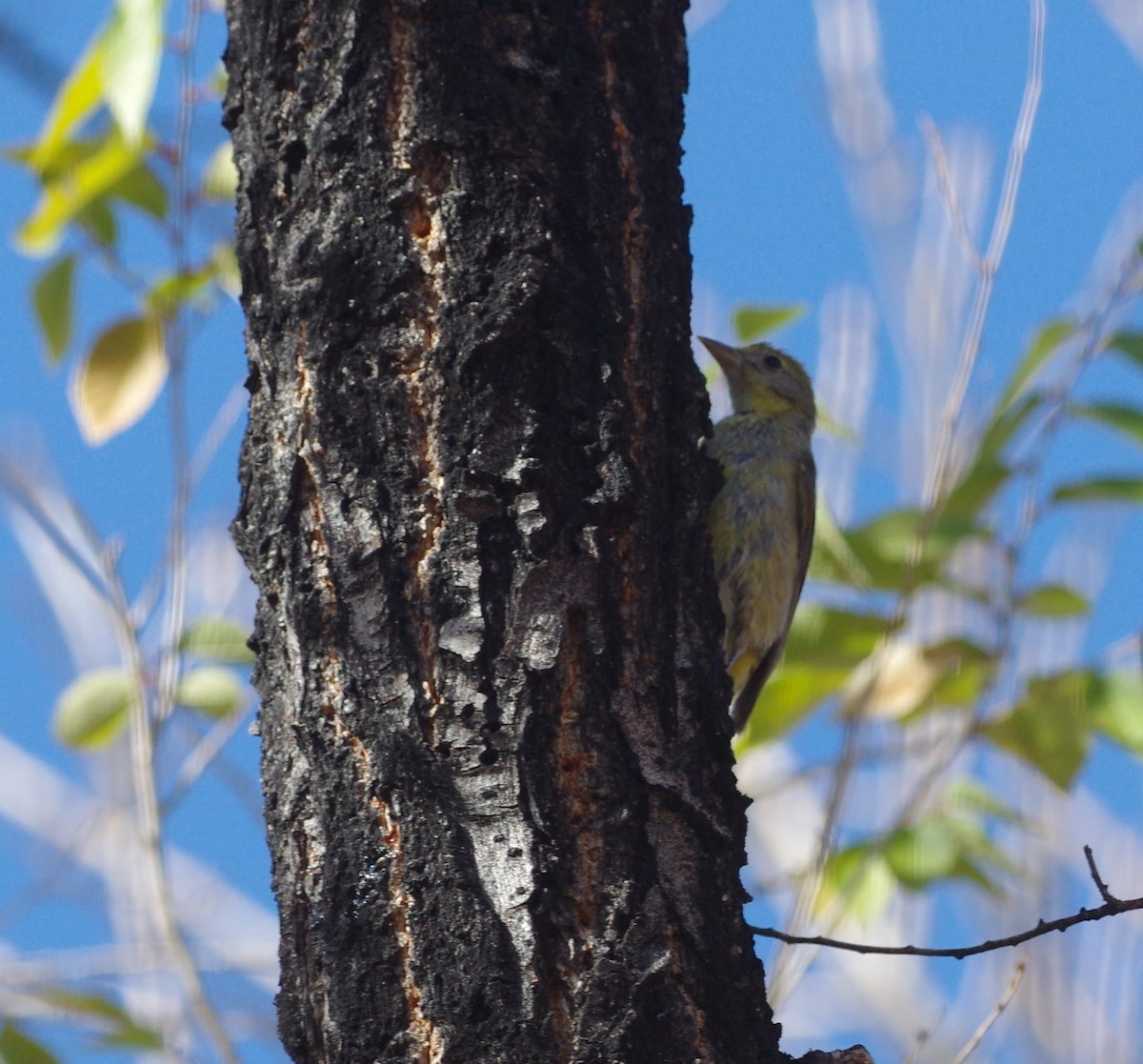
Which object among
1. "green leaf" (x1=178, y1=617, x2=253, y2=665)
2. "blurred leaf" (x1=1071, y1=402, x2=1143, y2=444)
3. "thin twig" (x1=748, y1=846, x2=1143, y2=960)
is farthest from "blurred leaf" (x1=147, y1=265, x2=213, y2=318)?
"thin twig" (x1=748, y1=846, x2=1143, y2=960)

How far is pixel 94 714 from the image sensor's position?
13.8 feet

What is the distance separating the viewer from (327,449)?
7.93ft

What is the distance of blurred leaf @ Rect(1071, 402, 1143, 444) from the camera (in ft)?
12.1

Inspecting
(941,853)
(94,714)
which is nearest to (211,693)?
(94,714)

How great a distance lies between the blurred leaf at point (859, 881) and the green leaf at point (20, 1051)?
73.9 inches

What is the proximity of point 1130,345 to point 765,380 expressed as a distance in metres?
1.97

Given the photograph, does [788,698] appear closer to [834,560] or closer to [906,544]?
[834,560]

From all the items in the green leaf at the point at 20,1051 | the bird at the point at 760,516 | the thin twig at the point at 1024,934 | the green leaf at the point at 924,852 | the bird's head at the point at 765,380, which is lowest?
the thin twig at the point at 1024,934

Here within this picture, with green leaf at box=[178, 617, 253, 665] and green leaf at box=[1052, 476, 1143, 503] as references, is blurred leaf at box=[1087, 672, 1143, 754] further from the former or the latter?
green leaf at box=[178, 617, 253, 665]

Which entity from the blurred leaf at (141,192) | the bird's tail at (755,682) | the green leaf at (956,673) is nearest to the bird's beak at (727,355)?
the bird's tail at (755,682)

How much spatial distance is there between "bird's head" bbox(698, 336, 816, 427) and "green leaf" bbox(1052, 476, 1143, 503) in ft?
5.60

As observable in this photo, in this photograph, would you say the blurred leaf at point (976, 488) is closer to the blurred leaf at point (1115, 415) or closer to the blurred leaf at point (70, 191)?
the blurred leaf at point (1115, 415)

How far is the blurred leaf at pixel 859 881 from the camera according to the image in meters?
3.92

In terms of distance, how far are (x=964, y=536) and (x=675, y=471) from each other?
151cm
